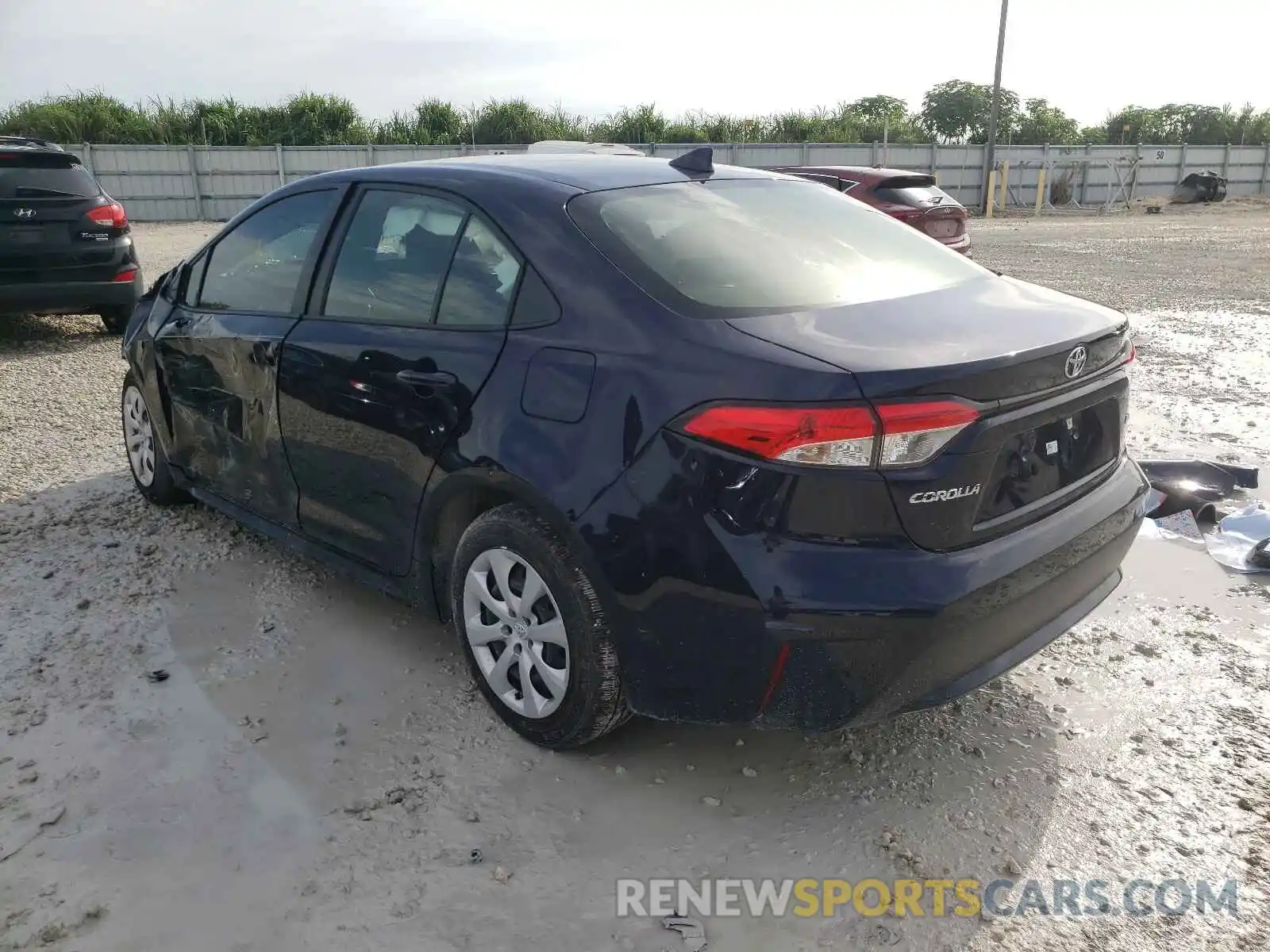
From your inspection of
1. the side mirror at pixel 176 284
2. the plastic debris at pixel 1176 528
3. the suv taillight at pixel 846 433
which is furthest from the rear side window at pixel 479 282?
the plastic debris at pixel 1176 528

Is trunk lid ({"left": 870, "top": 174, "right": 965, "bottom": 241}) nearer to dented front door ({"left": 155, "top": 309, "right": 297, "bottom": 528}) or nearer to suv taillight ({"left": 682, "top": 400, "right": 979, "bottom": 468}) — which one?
dented front door ({"left": 155, "top": 309, "right": 297, "bottom": 528})

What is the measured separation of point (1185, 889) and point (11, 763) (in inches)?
121

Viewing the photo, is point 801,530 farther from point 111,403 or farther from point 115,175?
point 115,175

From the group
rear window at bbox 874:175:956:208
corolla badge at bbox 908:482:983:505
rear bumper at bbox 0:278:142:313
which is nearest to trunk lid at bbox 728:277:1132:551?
corolla badge at bbox 908:482:983:505

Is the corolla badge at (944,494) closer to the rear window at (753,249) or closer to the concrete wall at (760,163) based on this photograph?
the rear window at (753,249)

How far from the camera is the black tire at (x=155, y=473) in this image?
450 centimetres

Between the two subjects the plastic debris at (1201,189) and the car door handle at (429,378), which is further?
the plastic debris at (1201,189)

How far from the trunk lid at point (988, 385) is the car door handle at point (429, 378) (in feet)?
2.80

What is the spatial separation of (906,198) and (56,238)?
8.07 m

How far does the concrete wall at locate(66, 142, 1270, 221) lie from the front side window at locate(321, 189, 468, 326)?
21373 millimetres

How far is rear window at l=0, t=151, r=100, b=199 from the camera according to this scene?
7.91m

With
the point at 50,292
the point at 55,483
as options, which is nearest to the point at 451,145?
the point at 50,292

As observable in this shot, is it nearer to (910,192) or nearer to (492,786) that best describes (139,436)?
(492,786)

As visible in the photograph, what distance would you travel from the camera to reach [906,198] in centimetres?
1042
